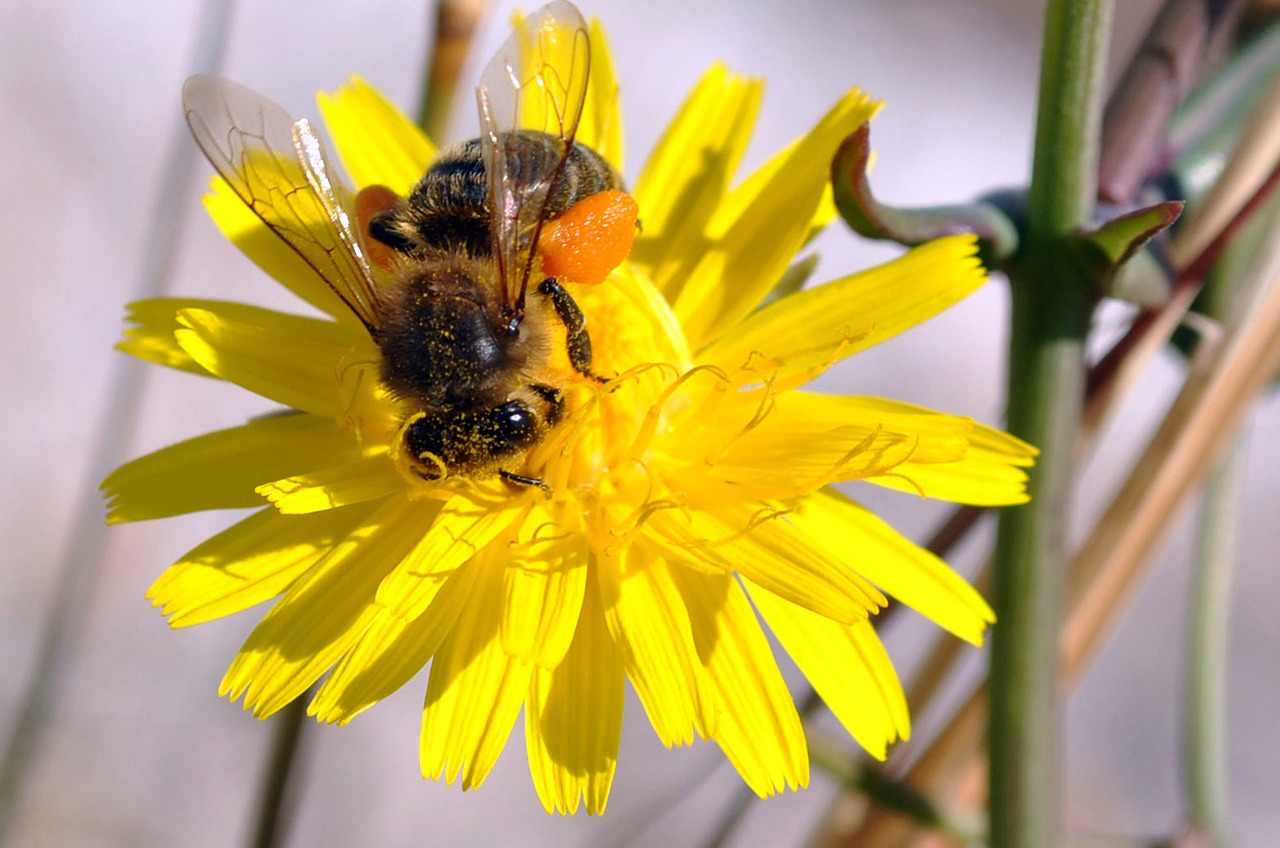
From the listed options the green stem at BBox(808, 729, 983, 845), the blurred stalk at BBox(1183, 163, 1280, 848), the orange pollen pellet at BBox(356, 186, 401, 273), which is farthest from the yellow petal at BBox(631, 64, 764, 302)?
the blurred stalk at BBox(1183, 163, 1280, 848)

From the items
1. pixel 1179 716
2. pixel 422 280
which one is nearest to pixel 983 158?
pixel 1179 716

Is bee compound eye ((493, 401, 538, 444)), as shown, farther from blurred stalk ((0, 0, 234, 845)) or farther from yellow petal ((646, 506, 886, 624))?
blurred stalk ((0, 0, 234, 845))

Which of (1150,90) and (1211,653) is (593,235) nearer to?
(1150,90)

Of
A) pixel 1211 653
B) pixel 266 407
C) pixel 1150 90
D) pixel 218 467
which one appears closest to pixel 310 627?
pixel 218 467

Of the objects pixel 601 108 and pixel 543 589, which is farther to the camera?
pixel 601 108

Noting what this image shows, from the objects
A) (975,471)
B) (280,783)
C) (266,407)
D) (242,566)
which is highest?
(975,471)

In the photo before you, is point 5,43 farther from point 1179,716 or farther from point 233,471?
point 1179,716

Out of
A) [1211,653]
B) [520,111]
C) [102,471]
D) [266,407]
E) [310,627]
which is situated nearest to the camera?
[310,627]
